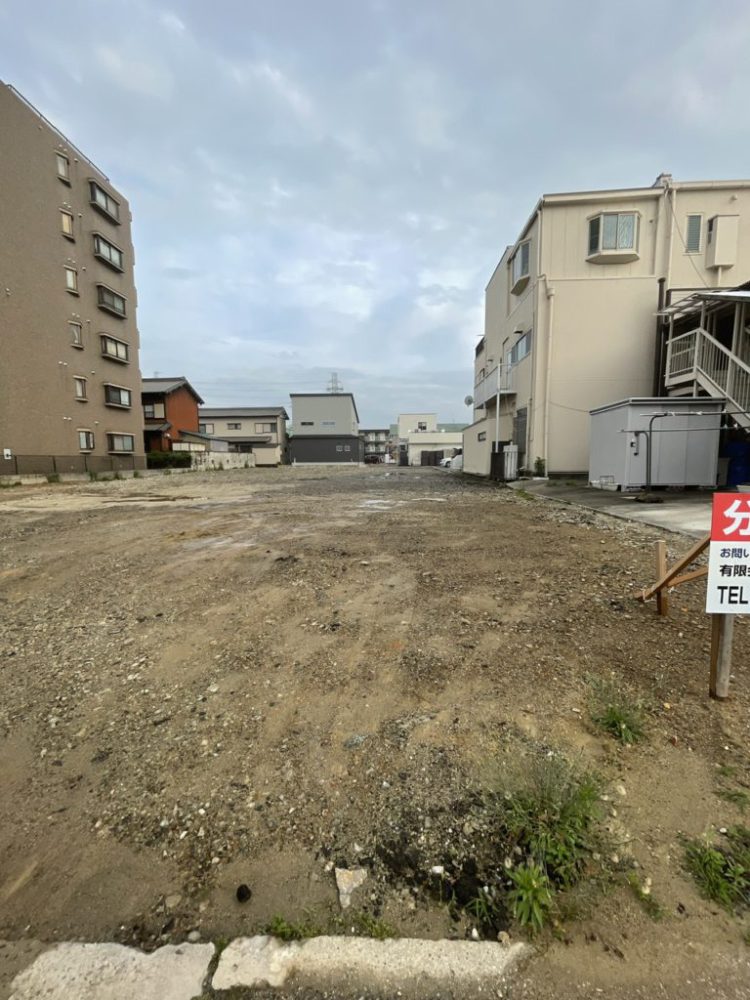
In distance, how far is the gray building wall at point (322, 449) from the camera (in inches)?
2069

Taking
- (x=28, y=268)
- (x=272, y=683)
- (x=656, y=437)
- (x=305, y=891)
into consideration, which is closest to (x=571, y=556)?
(x=272, y=683)

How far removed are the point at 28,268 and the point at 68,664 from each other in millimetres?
24131

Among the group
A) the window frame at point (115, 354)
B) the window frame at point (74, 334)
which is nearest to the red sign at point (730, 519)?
the window frame at point (74, 334)

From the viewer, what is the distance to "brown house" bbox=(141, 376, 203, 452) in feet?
112

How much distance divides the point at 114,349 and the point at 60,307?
148 inches

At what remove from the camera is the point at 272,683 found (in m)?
2.73

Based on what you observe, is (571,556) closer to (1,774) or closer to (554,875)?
(554,875)

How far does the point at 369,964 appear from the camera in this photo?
133 centimetres

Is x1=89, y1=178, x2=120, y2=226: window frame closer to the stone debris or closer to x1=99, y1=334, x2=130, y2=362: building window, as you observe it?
x1=99, y1=334, x2=130, y2=362: building window

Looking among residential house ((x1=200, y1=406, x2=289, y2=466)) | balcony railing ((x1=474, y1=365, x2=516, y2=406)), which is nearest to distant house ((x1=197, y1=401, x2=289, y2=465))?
residential house ((x1=200, y1=406, x2=289, y2=466))

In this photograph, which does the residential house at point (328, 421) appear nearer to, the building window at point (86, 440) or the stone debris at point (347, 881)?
→ the building window at point (86, 440)

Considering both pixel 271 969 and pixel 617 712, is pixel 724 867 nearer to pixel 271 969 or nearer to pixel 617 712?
pixel 617 712

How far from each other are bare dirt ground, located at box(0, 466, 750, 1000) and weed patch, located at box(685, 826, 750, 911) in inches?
2.0

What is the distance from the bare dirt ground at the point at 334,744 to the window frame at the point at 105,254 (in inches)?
1034
